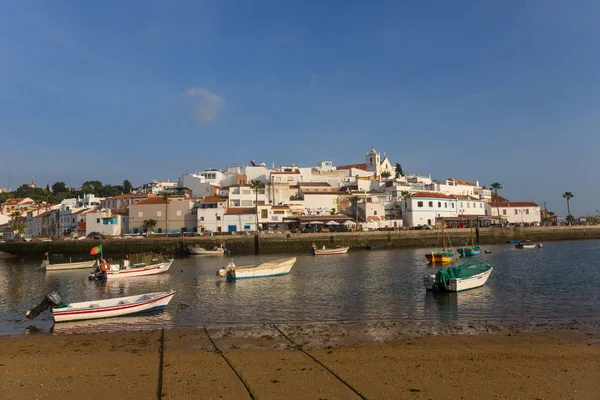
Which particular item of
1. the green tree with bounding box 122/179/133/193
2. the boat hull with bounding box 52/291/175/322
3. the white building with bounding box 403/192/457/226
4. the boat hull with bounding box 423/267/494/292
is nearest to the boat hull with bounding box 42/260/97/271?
the boat hull with bounding box 52/291/175/322

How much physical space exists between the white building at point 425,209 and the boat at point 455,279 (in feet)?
185

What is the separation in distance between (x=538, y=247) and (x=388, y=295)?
48269mm

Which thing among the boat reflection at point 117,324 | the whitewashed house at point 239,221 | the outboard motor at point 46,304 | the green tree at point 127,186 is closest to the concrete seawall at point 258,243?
the whitewashed house at point 239,221

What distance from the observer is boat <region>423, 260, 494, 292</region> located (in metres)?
24.9

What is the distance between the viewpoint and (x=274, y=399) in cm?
980

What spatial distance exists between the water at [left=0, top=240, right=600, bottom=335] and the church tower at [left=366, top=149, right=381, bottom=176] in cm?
7884

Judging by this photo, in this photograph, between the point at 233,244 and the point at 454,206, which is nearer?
the point at 233,244

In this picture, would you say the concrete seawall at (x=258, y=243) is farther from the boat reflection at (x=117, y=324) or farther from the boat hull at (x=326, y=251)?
the boat reflection at (x=117, y=324)

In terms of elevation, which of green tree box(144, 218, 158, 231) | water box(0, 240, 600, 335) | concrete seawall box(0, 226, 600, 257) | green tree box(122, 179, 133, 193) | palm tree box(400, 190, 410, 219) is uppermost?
green tree box(122, 179, 133, 193)

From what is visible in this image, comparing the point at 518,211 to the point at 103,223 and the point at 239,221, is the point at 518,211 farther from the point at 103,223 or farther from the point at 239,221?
the point at 103,223

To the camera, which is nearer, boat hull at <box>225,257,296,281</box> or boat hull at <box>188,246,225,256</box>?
boat hull at <box>225,257,296,281</box>

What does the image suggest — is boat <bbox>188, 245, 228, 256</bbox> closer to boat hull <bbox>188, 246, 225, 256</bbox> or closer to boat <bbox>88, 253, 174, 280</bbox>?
boat hull <bbox>188, 246, 225, 256</bbox>

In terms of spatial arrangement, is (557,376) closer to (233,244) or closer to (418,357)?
(418,357)

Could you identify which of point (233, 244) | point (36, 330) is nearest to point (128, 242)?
point (233, 244)
